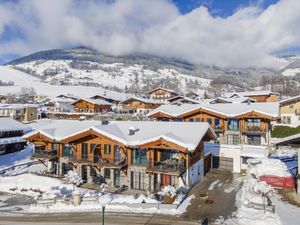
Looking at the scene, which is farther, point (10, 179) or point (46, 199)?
point (10, 179)

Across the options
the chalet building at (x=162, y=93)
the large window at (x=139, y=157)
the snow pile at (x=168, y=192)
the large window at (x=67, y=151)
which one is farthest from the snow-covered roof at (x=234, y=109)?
the chalet building at (x=162, y=93)

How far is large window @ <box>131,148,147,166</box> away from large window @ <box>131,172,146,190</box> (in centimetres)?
109

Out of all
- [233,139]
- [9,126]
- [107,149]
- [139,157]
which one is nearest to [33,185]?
[107,149]

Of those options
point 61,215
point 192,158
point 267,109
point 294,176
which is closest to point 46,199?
point 61,215

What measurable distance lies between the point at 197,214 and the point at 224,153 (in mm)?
15666

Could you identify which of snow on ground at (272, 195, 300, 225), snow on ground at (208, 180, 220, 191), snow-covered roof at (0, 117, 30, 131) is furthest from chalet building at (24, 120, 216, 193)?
snow-covered roof at (0, 117, 30, 131)

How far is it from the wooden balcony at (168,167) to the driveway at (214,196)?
286 cm

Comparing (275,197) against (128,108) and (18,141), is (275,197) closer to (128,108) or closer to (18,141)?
(18,141)

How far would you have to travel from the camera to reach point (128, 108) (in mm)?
91938

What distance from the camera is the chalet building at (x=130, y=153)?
26.7 meters

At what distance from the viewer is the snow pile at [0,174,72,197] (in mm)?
27530

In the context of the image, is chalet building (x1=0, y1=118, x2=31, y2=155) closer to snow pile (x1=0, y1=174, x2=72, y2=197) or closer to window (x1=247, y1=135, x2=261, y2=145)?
snow pile (x1=0, y1=174, x2=72, y2=197)

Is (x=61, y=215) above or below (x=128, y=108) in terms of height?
below

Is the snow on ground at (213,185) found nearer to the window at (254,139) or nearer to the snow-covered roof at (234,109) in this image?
the snow-covered roof at (234,109)
